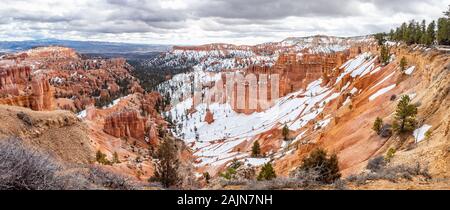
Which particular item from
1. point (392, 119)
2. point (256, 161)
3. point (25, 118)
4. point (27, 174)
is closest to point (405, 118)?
point (392, 119)

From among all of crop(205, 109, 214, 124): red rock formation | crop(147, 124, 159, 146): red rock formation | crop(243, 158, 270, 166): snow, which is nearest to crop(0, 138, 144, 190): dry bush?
crop(243, 158, 270, 166): snow

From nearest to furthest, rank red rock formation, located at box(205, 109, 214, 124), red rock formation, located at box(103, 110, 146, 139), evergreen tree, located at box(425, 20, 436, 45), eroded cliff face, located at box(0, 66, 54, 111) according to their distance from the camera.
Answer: evergreen tree, located at box(425, 20, 436, 45) → eroded cliff face, located at box(0, 66, 54, 111) → red rock formation, located at box(103, 110, 146, 139) → red rock formation, located at box(205, 109, 214, 124)

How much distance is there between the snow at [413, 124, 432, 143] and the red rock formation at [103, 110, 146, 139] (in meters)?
48.2

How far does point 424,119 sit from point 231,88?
99.5 meters

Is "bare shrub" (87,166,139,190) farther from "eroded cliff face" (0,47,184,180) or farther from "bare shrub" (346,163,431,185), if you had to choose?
"eroded cliff face" (0,47,184,180)

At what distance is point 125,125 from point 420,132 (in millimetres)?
51343

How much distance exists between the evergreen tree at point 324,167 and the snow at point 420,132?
36.7 ft

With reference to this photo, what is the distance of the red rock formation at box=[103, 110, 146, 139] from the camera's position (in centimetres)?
6172

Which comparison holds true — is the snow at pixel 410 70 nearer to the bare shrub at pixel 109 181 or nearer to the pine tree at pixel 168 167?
the pine tree at pixel 168 167

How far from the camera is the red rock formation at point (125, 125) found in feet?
202

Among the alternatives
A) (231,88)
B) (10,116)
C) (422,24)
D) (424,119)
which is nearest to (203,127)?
(231,88)

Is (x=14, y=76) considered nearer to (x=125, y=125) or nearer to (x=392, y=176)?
(x=125, y=125)

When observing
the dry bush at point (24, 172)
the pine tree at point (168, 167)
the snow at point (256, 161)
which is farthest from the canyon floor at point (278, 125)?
the dry bush at point (24, 172)

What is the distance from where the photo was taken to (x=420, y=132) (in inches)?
914
